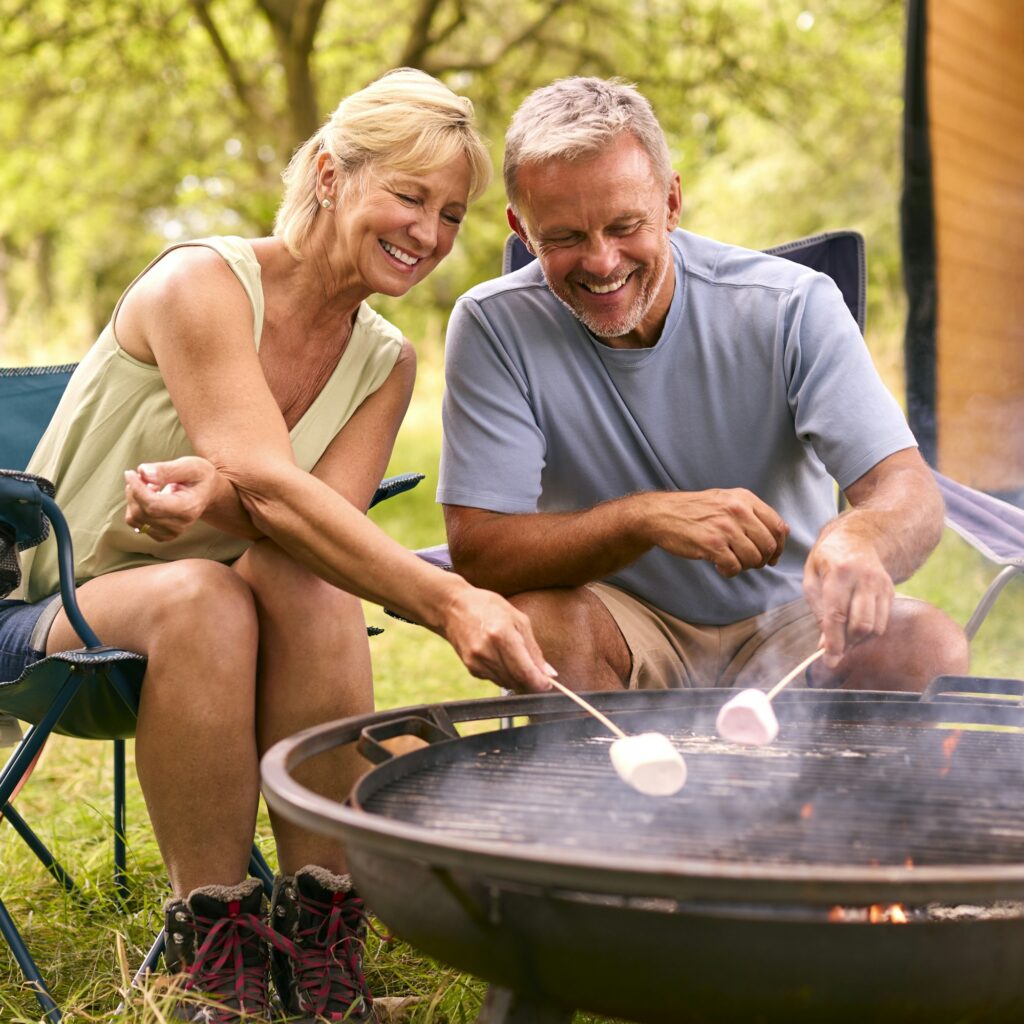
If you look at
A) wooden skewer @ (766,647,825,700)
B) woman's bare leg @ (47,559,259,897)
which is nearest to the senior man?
wooden skewer @ (766,647,825,700)

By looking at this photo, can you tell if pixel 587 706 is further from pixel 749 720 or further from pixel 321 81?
pixel 321 81

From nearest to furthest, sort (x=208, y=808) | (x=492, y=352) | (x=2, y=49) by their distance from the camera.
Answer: (x=208, y=808) → (x=492, y=352) → (x=2, y=49)

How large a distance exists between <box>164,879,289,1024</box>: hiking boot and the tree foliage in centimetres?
844

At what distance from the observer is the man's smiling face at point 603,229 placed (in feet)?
7.21

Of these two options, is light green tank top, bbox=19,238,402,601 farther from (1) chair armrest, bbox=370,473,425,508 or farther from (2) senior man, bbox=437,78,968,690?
(2) senior man, bbox=437,78,968,690

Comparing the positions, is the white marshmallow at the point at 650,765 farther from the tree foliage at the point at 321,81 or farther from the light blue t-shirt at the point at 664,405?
the tree foliage at the point at 321,81

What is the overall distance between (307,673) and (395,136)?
0.90 meters

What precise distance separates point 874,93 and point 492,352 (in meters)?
12.0

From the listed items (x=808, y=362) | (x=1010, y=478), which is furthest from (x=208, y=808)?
(x=1010, y=478)

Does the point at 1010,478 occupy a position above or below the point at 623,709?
below

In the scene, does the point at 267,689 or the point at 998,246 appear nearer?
the point at 267,689

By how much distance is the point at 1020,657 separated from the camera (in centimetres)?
457

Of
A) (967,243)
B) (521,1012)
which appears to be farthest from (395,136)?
(967,243)

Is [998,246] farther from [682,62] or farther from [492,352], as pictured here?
[682,62]
